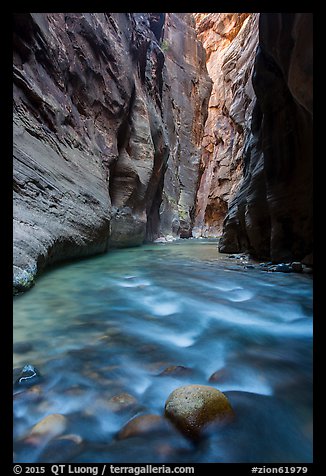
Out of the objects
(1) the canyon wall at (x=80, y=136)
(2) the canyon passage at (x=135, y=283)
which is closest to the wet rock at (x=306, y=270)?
(2) the canyon passage at (x=135, y=283)

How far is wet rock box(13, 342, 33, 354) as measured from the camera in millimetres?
1752

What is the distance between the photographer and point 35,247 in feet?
12.3

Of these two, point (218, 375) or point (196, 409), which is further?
point (218, 375)

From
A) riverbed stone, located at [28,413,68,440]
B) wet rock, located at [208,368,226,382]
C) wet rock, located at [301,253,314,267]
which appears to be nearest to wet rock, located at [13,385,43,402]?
riverbed stone, located at [28,413,68,440]

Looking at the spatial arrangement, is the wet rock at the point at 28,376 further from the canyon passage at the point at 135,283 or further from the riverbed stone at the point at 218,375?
the riverbed stone at the point at 218,375

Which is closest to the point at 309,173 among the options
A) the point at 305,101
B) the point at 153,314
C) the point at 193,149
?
the point at 305,101

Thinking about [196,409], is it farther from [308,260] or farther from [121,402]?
[308,260]

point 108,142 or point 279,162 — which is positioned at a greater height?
point 108,142

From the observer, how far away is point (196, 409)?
1155mm

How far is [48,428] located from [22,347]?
0.85 m

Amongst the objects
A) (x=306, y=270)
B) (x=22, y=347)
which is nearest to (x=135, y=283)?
(x=22, y=347)

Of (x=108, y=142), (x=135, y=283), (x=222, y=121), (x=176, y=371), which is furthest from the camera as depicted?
(x=222, y=121)

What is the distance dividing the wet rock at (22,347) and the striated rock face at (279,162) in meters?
3.93
